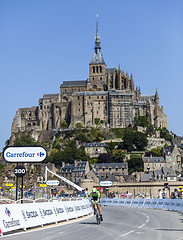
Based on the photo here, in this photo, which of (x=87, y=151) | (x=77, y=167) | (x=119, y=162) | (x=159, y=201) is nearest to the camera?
(x=159, y=201)

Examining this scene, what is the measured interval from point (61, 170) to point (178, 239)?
109 meters

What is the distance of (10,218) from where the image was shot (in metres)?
19.3

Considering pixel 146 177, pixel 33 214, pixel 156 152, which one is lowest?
pixel 33 214

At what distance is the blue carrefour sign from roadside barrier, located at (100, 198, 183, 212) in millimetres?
13633

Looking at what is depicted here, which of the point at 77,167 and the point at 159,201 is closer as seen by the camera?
the point at 159,201

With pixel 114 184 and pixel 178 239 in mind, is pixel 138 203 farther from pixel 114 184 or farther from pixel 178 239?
pixel 114 184

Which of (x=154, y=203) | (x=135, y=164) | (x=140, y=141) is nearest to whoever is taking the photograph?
(x=154, y=203)

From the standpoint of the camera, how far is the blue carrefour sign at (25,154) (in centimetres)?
2680

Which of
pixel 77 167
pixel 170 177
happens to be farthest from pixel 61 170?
pixel 170 177

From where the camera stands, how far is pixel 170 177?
115125mm

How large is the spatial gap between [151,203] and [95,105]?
116212 millimetres

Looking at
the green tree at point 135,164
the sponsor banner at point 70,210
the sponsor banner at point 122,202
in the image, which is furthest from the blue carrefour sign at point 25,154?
the green tree at point 135,164

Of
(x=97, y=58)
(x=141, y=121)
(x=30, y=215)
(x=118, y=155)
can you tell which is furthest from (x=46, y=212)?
(x=97, y=58)

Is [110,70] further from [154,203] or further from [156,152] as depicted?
[154,203]
